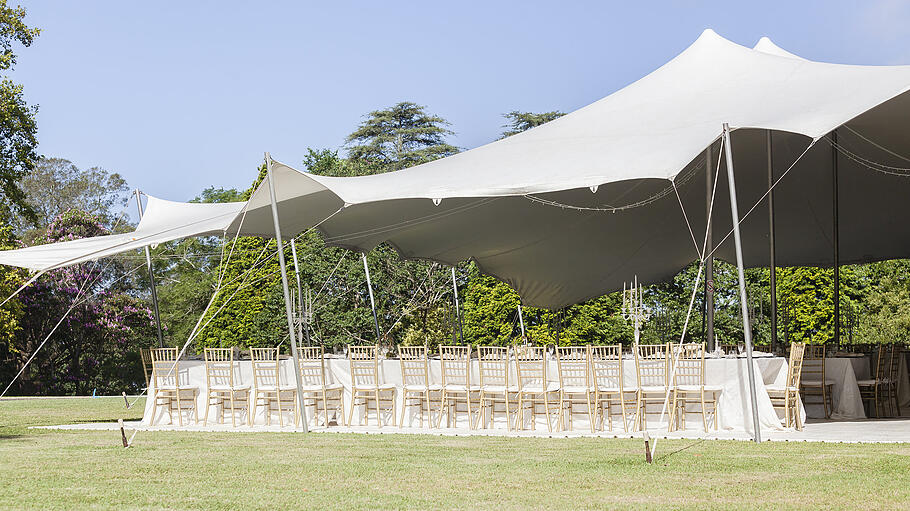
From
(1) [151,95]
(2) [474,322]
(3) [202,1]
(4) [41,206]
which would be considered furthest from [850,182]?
(1) [151,95]

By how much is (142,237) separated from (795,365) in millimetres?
6527

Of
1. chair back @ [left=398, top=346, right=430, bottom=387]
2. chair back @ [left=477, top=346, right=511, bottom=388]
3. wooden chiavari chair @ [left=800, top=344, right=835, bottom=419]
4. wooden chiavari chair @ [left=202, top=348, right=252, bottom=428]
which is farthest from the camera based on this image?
wooden chiavari chair @ [left=202, top=348, right=252, bottom=428]

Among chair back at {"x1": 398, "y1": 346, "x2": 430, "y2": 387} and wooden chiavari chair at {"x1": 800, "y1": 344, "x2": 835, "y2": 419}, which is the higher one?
chair back at {"x1": 398, "y1": 346, "x2": 430, "y2": 387}

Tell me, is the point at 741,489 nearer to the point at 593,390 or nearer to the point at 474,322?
the point at 593,390

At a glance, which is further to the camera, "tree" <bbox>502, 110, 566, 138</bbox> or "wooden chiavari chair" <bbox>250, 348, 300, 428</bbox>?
"tree" <bbox>502, 110, 566, 138</bbox>

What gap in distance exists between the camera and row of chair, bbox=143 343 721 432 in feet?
28.8

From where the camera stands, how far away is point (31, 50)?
18.7 m

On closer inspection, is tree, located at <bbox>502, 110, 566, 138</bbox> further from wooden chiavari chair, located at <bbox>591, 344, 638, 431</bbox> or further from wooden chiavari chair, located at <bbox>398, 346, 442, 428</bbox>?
wooden chiavari chair, located at <bbox>591, 344, 638, 431</bbox>

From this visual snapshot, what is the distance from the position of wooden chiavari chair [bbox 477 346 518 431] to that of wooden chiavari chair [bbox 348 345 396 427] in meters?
1.02

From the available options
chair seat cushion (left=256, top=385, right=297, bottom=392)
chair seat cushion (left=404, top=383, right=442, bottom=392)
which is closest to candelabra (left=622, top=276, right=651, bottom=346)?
chair seat cushion (left=404, top=383, right=442, bottom=392)

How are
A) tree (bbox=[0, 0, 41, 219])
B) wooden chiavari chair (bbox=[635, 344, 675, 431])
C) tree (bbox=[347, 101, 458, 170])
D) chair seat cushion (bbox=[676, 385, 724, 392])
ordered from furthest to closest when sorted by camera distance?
tree (bbox=[347, 101, 458, 170]), tree (bbox=[0, 0, 41, 219]), wooden chiavari chair (bbox=[635, 344, 675, 431]), chair seat cushion (bbox=[676, 385, 724, 392])

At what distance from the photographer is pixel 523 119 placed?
27.6 m

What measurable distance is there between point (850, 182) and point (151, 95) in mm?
29549

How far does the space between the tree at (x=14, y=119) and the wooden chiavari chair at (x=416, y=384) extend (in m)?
11.0
